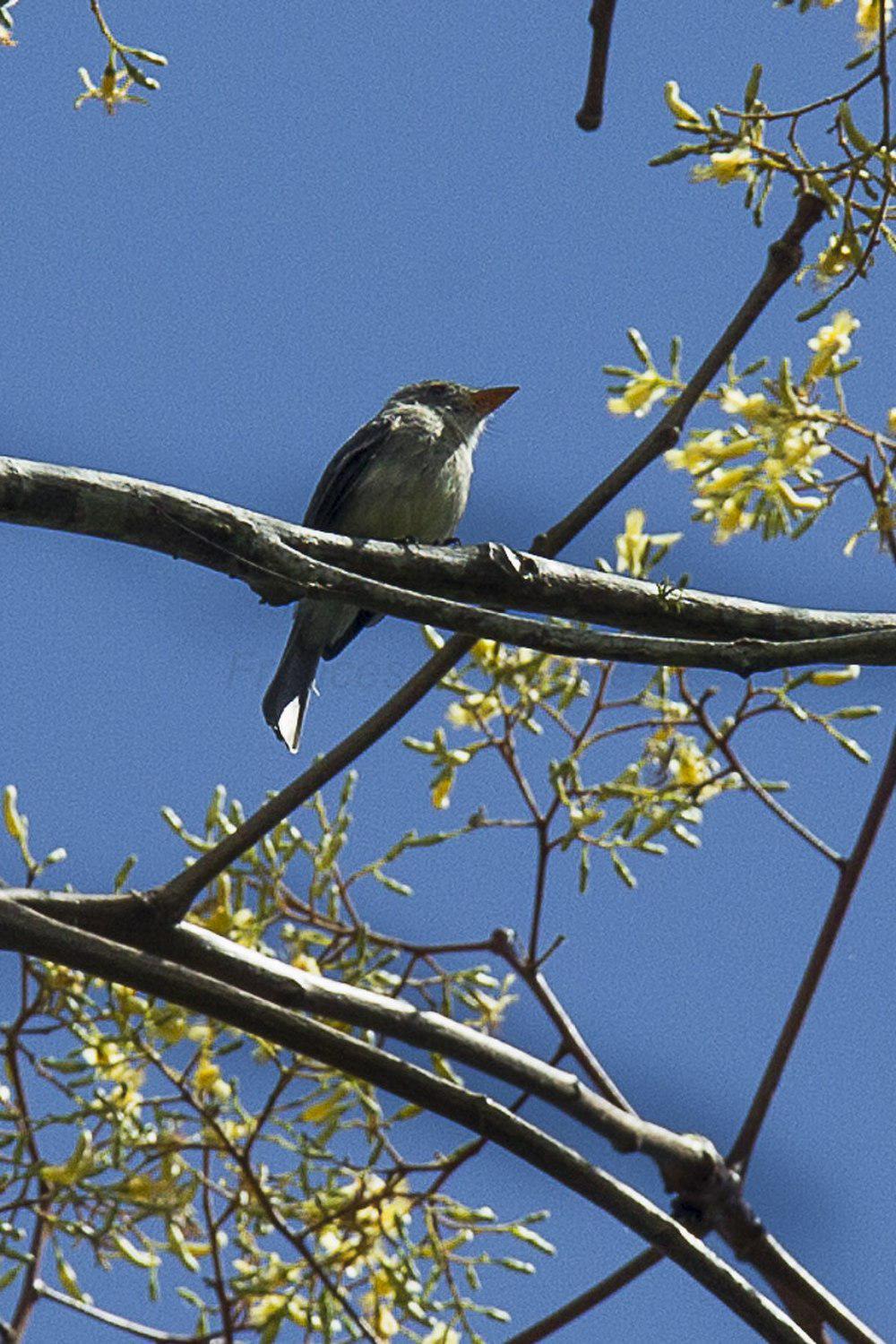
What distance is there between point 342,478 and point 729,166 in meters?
2.82

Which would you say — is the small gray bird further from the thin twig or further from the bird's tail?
the thin twig

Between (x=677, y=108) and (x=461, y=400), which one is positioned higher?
(x=461, y=400)

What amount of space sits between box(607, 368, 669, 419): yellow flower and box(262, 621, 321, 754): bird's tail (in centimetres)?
175

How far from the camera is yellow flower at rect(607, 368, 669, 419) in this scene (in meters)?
2.88

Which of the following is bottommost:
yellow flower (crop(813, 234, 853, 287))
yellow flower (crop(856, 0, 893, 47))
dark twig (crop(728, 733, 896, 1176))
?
dark twig (crop(728, 733, 896, 1176))

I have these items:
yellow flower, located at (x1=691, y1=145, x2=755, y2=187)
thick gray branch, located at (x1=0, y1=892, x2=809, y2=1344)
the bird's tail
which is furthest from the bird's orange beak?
thick gray branch, located at (x1=0, y1=892, x2=809, y2=1344)

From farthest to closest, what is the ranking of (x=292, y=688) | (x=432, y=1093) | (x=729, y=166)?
(x=292, y=688), (x=729, y=166), (x=432, y=1093)

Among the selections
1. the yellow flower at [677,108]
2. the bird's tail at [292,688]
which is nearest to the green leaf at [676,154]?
the yellow flower at [677,108]

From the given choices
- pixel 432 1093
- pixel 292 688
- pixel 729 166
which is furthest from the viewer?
pixel 292 688

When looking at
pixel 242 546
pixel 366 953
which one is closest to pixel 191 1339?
pixel 366 953

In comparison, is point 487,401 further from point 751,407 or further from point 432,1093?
point 432,1093

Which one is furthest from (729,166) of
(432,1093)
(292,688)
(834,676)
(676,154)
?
(292,688)

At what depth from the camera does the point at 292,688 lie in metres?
4.67

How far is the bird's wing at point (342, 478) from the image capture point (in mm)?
5195
